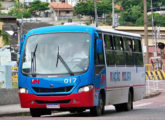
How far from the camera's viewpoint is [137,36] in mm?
25188

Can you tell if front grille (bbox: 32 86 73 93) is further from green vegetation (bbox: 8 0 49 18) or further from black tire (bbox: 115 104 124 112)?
green vegetation (bbox: 8 0 49 18)

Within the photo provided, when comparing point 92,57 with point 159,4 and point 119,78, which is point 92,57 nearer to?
point 119,78

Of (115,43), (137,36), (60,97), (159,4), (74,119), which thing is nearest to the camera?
(74,119)

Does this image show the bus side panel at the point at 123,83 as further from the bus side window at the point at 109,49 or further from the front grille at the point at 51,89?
the front grille at the point at 51,89

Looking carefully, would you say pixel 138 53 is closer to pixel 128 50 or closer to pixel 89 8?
pixel 128 50

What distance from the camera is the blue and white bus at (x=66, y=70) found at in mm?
18406

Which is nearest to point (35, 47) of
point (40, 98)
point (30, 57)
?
Result: point (30, 57)

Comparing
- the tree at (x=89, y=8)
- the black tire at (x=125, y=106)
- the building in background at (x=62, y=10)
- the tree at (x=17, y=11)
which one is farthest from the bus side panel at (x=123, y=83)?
the building in background at (x=62, y=10)

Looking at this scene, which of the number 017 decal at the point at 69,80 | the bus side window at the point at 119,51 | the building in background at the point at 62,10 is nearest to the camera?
the number 017 decal at the point at 69,80

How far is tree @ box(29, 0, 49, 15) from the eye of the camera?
181875 millimetres

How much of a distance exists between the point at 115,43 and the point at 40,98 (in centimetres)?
421

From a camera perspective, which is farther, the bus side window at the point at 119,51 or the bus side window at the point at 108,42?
the bus side window at the point at 119,51

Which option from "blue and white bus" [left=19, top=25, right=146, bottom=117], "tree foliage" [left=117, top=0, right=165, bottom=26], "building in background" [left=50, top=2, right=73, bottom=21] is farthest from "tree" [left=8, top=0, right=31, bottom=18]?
"blue and white bus" [left=19, top=25, right=146, bottom=117]

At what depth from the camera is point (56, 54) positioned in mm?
18922
